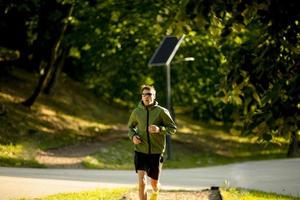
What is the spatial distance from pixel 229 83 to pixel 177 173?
11853 millimetres

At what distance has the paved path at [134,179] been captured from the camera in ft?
42.2

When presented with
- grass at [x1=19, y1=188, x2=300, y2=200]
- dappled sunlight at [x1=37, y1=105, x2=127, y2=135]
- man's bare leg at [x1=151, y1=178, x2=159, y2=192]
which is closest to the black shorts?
man's bare leg at [x1=151, y1=178, x2=159, y2=192]

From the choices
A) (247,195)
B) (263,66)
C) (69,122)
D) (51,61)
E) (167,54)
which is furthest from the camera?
(69,122)

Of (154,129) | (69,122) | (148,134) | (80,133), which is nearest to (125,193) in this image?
(148,134)

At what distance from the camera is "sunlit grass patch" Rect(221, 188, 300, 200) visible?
1225 cm

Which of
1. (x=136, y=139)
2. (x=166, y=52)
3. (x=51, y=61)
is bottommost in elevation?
(x=136, y=139)

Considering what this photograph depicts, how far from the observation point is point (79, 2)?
24.3 meters

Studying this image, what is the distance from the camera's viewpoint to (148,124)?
9.95 m

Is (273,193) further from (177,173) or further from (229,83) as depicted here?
(229,83)

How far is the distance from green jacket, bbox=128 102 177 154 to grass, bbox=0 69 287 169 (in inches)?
314

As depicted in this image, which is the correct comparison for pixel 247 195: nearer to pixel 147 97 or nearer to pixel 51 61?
pixel 147 97

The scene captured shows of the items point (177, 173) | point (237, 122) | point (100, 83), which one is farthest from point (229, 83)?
point (100, 83)

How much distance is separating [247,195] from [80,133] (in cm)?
1413

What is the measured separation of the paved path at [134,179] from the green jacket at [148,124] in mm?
2759
